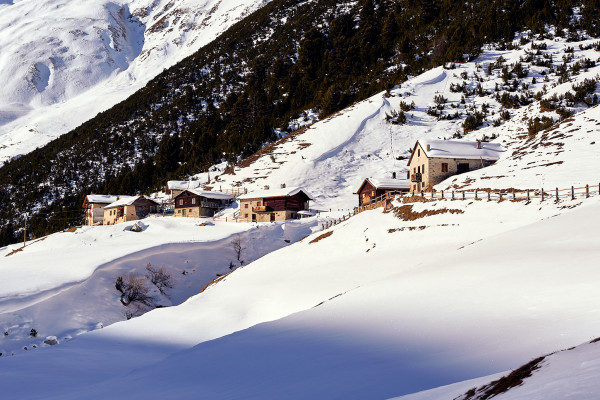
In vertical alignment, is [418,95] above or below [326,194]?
above

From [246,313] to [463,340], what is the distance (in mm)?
17221

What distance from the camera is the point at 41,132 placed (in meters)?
175

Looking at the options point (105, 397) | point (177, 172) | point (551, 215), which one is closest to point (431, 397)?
point (105, 397)

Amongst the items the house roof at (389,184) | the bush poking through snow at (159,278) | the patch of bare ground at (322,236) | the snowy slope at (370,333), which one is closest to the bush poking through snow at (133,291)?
the bush poking through snow at (159,278)

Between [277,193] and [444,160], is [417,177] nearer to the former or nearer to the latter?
[444,160]

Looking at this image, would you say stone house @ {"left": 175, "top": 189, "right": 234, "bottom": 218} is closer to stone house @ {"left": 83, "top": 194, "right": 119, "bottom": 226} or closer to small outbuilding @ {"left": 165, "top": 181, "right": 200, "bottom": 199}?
small outbuilding @ {"left": 165, "top": 181, "right": 200, "bottom": 199}

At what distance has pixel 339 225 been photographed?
44031 millimetres

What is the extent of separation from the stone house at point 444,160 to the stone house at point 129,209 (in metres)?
45.8

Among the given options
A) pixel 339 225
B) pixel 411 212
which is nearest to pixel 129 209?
pixel 339 225

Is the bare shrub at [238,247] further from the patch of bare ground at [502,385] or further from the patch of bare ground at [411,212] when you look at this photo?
the patch of bare ground at [502,385]

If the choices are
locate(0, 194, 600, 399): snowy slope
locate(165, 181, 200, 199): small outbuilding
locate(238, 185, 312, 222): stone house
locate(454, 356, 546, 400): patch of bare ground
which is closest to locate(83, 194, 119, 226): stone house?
locate(165, 181, 200, 199): small outbuilding

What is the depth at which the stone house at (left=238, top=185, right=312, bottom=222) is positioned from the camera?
66.1 m

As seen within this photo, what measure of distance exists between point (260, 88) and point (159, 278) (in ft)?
342

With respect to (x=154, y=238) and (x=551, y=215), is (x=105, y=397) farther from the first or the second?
(x=154, y=238)
